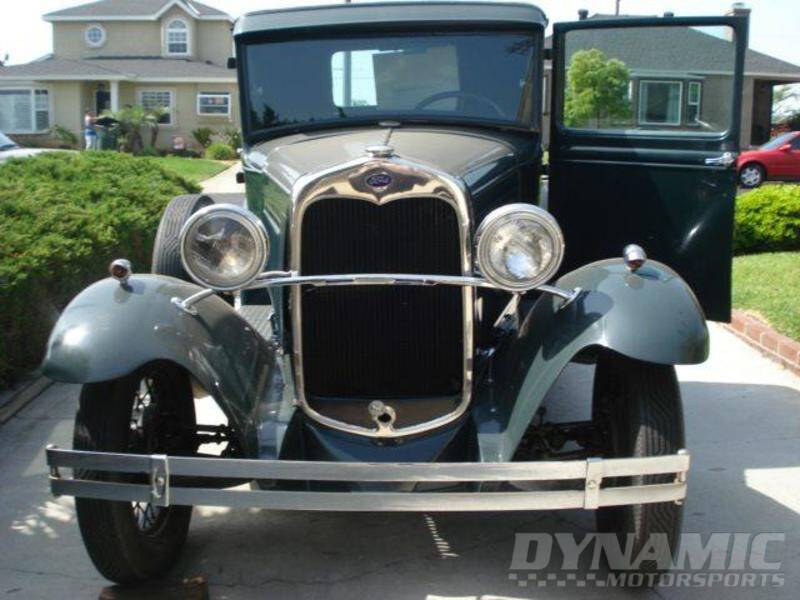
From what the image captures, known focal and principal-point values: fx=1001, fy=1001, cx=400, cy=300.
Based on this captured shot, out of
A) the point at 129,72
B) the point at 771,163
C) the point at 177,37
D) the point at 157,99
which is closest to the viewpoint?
the point at 771,163

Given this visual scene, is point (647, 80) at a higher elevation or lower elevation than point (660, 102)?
higher

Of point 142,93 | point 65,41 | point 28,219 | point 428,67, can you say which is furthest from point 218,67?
point 428,67

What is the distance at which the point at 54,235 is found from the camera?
7.21 meters

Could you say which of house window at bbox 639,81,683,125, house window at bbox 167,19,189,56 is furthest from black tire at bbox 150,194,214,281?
house window at bbox 167,19,189,56

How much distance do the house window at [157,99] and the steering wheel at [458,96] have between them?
34.0 metres

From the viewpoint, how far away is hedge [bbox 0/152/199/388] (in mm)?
6320

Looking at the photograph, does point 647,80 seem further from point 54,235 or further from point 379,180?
point 54,235

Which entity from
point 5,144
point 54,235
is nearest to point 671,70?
point 54,235

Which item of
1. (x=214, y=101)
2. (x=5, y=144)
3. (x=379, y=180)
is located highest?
(x=214, y=101)

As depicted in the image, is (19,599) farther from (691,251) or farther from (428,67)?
(691,251)

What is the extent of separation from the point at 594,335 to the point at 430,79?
186 centimetres

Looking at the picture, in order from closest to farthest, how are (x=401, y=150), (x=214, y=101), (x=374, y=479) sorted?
1. (x=374, y=479)
2. (x=401, y=150)
3. (x=214, y=101)

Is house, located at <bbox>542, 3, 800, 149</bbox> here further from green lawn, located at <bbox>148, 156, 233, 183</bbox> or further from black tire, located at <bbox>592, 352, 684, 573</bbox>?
green lawn, located at <bbox>148, 156, 233, 183</bbox>

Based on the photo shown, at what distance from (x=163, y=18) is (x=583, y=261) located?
1468 inches
